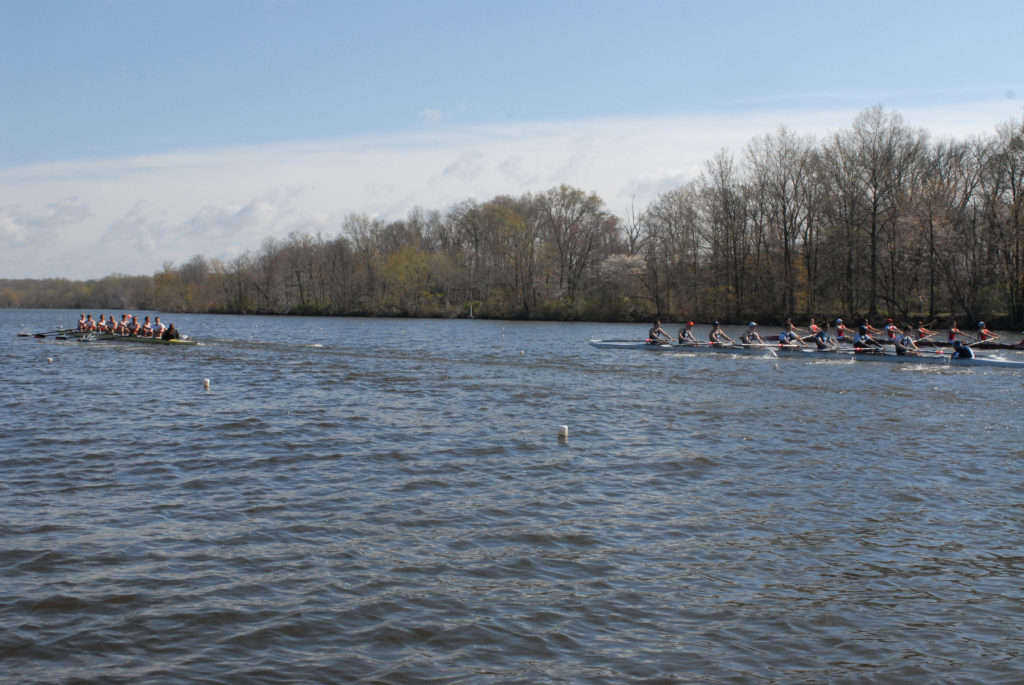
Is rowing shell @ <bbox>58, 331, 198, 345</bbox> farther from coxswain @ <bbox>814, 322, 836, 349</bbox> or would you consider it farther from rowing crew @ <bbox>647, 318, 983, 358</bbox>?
coxswain @ <bbox>814, 322, 836, 349</bbox>

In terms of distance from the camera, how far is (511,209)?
9025 cm

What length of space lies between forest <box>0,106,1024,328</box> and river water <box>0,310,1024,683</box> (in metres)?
37.0

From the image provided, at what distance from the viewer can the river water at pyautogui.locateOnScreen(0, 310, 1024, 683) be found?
21.6ft

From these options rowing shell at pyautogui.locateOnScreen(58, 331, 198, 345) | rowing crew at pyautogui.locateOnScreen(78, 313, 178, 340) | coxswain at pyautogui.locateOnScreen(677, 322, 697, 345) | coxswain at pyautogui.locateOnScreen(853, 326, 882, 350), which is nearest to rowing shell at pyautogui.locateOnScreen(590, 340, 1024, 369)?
coxswain at pyautogui.locateOnScreen(677, 322, 697, 345)

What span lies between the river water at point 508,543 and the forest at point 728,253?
1455 inches

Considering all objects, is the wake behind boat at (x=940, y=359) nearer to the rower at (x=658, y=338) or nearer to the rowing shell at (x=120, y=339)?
the rower at (x=658, y=338)

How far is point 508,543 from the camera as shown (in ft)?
30.5

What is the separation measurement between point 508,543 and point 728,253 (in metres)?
62.1

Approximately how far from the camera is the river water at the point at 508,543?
21.6 feet

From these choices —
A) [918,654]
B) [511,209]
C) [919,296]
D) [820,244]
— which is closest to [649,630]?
[918,654]

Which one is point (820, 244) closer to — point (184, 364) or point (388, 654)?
point (184, 364)

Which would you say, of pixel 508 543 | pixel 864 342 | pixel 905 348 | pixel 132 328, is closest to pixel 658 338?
pixel 864 342

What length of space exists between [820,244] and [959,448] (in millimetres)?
50619

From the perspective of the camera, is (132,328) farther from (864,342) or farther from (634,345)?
(864,342)
